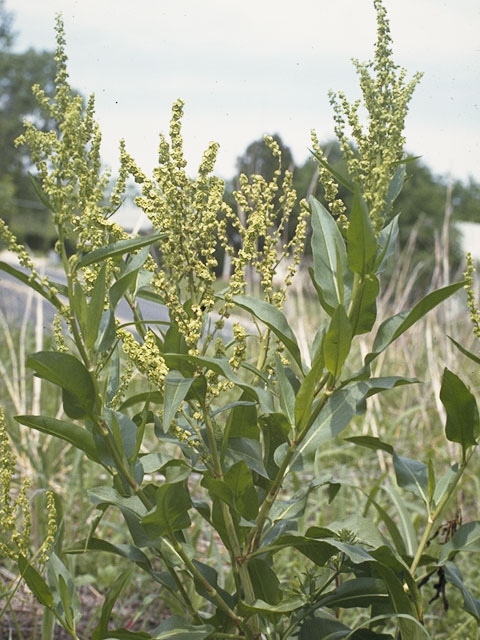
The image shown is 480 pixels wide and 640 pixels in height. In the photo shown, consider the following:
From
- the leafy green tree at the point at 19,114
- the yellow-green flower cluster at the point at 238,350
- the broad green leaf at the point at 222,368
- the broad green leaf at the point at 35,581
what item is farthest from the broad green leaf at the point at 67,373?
the leafy green tree at the point at 19,114

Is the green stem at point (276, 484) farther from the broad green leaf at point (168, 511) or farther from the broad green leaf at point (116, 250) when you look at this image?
the broad green leaf at point (116, 250)

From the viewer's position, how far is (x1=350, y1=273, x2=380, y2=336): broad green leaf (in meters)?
1.00

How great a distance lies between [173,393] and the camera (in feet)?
3.27

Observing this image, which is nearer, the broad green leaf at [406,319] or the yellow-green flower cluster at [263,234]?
the broad green leaf at [406,319]

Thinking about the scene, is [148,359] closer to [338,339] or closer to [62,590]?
→ [338,339]

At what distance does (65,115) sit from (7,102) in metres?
33.8

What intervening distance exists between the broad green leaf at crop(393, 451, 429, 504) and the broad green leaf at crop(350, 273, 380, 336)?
39 cm

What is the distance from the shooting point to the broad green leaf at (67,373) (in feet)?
3.14

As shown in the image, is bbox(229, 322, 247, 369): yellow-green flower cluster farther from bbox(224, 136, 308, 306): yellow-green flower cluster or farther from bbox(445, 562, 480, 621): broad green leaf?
bbox(445, 562, 480, 621): broad green leaf

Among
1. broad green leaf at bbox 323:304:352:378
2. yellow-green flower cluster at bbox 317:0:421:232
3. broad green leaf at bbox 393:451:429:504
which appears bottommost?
broad green leaf at bbox 393:451:429:504

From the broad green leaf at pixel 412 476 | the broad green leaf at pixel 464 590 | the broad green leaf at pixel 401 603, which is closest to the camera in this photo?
the broad green leaf at pixel 401 603

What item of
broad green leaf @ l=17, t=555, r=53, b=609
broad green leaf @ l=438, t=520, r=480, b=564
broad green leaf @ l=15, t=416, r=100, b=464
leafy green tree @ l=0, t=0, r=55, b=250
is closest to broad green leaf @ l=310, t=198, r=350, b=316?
broad green leaf @ l=15, t=416, r=100, b=464

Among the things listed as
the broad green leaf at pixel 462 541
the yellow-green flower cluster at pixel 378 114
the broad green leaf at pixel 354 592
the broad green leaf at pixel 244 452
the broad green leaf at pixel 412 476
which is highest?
the yellow-green flower cluster at pixel 378 114

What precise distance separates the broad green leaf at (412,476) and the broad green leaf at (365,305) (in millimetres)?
390
